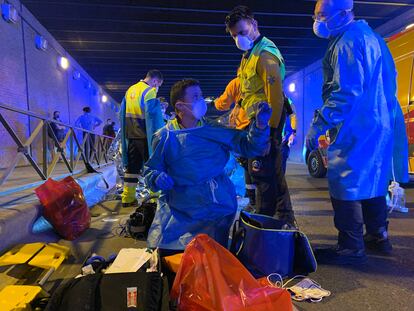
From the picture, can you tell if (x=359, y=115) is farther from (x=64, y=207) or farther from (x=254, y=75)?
(x=64, y=207)

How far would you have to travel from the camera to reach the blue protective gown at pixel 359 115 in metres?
1.74

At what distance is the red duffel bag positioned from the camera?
99.2 inches

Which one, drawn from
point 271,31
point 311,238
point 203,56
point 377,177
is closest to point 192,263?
point 377,177

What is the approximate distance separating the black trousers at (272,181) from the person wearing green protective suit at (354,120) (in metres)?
0.28

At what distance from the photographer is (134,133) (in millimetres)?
3672

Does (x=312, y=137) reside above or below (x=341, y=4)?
below

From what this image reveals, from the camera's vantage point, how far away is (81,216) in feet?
8.97

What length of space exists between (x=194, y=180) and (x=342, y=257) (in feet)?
3.52

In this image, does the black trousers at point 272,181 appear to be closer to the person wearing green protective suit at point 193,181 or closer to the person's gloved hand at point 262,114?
the person wearing green protective suit at point 193,181

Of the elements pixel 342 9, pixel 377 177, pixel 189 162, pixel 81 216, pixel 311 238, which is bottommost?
pixel 311 238

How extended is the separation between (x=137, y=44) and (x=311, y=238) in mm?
7957

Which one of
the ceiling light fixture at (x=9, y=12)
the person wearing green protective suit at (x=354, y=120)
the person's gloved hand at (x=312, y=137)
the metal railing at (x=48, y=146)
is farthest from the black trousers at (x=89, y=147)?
the person wearing green protective suit at (x=354, y=120)

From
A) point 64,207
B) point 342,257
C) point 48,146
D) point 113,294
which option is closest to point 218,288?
point 113,294

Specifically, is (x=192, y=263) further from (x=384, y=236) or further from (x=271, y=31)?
(x=271, y=31)
